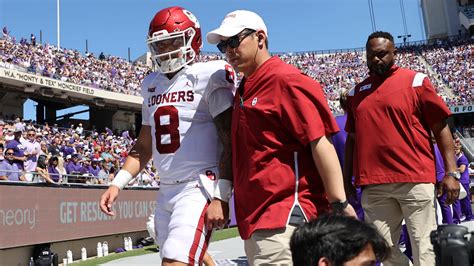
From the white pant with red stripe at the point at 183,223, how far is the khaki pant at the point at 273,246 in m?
0.52

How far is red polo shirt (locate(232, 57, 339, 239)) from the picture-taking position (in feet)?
9.25

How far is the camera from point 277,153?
9.51 feet

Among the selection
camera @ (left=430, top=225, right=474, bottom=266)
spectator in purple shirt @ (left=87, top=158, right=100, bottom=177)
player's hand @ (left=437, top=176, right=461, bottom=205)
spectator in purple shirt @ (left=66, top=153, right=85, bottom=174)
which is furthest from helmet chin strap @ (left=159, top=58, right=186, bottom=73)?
spectator in purple shirt @ (left=87, top=158, right=100, bottom=177)

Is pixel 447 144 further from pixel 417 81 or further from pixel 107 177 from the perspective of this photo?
pixel 107 177

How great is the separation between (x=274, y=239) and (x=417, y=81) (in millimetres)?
1887

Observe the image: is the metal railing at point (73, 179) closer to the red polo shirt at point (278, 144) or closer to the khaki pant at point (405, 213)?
the khaki pant at point (405, 213)

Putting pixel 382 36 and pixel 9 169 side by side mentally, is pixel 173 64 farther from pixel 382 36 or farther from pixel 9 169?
pixel 9 169

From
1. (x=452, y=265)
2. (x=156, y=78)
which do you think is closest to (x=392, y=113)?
(x=156, y=78)

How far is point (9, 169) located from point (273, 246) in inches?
395

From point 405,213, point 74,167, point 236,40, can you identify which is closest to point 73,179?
point 74,167

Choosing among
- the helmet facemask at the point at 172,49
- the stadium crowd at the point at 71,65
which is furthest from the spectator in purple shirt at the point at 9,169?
the stadium crowd at the point at 71,65

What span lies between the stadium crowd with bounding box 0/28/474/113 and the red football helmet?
17596 millimetres

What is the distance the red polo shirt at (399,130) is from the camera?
3963 millimetres

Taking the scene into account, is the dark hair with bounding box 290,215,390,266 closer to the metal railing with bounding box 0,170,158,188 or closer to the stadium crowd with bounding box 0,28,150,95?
the metal railing with bounding box 0,170,158,188
